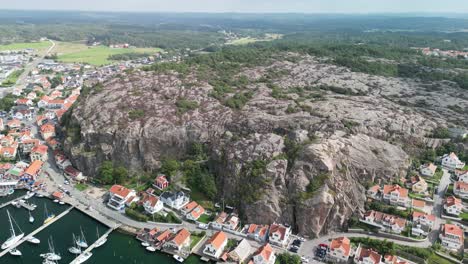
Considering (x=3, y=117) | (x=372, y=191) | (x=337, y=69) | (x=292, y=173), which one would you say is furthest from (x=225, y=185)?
(x=3, y=117)

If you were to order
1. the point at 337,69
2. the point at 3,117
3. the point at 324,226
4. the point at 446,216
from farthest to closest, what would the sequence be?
the point at 337,69 → the point at 3,117 → the point at 446,216 → the point at 324,226

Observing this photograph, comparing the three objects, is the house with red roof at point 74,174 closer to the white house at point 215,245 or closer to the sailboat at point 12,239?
the sailboat at point 12,239

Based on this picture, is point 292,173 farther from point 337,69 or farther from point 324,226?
point 337,69

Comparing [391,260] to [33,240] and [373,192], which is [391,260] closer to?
[373,192]

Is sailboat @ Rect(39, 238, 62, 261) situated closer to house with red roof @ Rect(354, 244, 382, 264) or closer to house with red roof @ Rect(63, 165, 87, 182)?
house with red roof @ Rect(63, 165, 87, 182)

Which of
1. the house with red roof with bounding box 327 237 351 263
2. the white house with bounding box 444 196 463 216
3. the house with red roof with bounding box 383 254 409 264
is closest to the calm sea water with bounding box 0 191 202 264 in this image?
the house with red roof with bounding box 327 237 351 263
